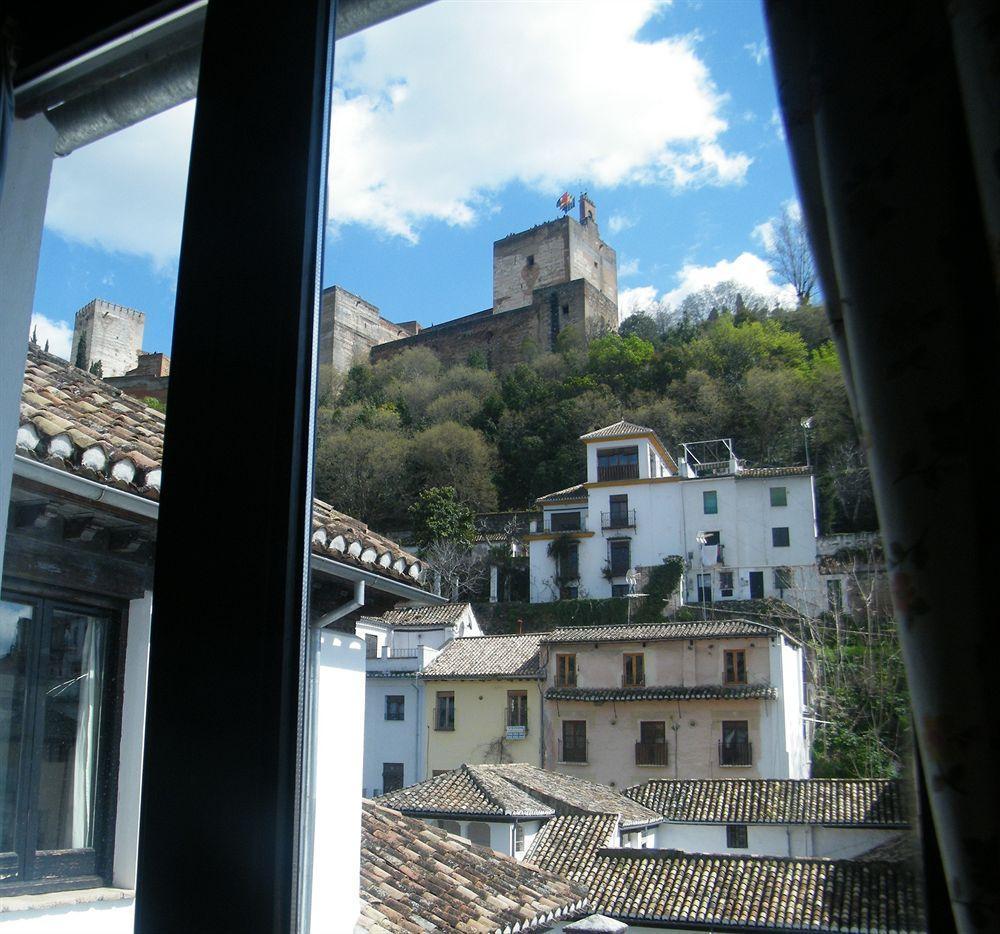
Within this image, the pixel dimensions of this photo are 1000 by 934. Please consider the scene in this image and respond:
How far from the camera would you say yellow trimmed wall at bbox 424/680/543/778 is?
1.23 metres

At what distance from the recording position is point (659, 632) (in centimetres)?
128

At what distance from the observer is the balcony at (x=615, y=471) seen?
1.19m

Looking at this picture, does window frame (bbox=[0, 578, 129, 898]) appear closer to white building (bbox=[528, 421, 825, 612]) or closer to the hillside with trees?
the hillside with trees

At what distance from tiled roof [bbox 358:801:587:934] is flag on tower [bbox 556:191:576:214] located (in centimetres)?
74

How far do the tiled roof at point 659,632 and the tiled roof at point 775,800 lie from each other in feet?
0.60

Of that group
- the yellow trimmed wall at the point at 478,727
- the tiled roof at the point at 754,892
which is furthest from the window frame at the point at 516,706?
the tiled roof at the point at 754,892

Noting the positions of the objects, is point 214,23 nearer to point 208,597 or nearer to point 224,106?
point 224,106

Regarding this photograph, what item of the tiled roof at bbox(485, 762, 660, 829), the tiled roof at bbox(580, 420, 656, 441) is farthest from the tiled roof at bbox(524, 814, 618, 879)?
the tiled roof at bbox(580, 420, 656, 441)

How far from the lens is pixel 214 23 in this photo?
1.13 metres

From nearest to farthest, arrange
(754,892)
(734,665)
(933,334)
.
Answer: (933,334)
(754,892)
(734,665)

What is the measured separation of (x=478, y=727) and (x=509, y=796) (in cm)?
13

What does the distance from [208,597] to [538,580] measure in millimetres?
581

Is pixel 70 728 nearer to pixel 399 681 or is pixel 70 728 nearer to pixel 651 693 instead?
pixel 399 681

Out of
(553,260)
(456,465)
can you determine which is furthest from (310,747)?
(553,260)
